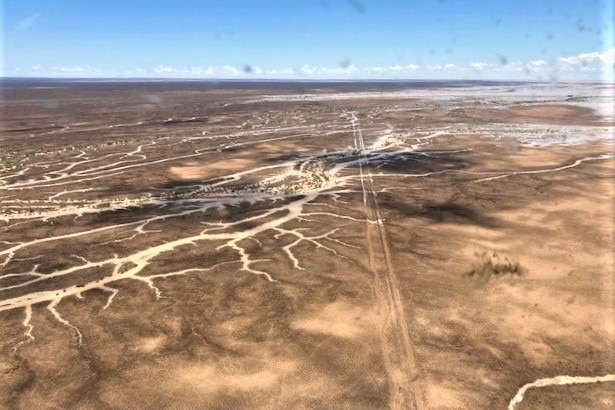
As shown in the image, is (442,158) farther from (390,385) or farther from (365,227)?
(390,385)

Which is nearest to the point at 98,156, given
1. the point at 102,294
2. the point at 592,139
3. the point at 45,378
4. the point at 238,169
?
the point at 238,169

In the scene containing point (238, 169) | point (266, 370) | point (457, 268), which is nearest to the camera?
point (266, 370)

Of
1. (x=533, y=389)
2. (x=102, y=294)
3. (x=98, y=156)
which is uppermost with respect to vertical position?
(x=98, y=156)

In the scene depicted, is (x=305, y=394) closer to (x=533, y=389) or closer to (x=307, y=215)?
(x=533, y=389)

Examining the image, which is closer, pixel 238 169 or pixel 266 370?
pixel 266 370

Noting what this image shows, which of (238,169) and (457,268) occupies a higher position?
(238,169)

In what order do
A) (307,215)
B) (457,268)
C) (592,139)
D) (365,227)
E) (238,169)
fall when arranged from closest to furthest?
1. (457,268)
2. (365,227)
3. (307,215)
4. (238,169)
5. (592,139)

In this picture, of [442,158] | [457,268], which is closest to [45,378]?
[457,268]
